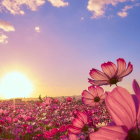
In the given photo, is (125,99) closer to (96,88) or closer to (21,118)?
(96,88)

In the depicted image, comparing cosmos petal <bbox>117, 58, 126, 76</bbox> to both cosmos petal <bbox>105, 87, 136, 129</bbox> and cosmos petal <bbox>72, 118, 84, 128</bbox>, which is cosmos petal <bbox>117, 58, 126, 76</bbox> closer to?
cosmos petal <bbox>72, 118, 84, 128</bbox>

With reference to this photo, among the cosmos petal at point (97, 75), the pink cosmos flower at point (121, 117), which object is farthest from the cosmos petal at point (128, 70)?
the pink cosmos flower at point (121, 117)

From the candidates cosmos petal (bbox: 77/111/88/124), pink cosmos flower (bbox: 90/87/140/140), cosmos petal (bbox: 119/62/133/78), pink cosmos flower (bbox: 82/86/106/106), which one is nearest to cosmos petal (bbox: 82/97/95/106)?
pink cosmos flower (bbox: 82/86/106/106)

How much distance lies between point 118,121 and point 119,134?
3 cm

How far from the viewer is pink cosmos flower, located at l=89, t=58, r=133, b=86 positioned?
54.8 inches

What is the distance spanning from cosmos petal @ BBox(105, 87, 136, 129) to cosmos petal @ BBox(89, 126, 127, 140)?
20 mm

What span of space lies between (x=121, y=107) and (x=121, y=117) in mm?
23

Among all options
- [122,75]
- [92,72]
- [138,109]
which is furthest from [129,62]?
[138,109]

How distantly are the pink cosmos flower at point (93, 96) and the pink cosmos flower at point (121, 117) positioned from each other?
1.17m

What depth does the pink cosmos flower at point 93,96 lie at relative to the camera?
1865 millimetres

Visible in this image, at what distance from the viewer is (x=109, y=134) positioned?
24.6 inches

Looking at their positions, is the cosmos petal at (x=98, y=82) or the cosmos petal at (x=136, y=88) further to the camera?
the cosmos petal at (x=98, y=82)

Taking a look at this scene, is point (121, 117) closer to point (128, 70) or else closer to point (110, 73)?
point (128, 70)

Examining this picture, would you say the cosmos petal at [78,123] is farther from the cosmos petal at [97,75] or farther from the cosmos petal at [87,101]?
the cosmos petal at [87,101]
